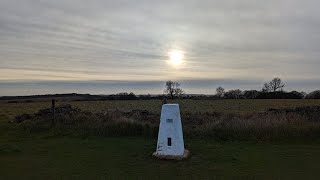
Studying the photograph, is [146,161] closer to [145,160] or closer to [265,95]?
[145,160]

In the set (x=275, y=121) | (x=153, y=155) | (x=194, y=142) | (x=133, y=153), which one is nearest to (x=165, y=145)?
(x=153, y=155)

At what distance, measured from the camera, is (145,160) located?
11.9m

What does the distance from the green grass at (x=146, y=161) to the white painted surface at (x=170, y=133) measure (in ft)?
1.57

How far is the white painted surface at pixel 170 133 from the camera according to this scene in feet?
39.5

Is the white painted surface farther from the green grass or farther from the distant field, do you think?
the distant field

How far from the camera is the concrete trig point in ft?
39.5

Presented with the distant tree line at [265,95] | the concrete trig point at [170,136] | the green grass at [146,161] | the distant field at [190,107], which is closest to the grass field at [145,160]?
the green grass at [146,161]

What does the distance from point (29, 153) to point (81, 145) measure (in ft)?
7.30

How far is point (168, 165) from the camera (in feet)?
36.8

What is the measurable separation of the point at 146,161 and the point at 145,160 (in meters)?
0.14

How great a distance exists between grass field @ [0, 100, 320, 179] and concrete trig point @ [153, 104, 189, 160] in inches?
14.0

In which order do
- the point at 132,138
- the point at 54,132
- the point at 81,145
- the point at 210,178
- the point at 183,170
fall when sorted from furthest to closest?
the point at 54,132 → the point at 132,138 → the point at 81,145 → the point at 183,170 → the point at 210,178

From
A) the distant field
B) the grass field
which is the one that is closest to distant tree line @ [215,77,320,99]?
the distant field

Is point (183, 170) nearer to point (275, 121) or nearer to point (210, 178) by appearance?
point (210, 178)
